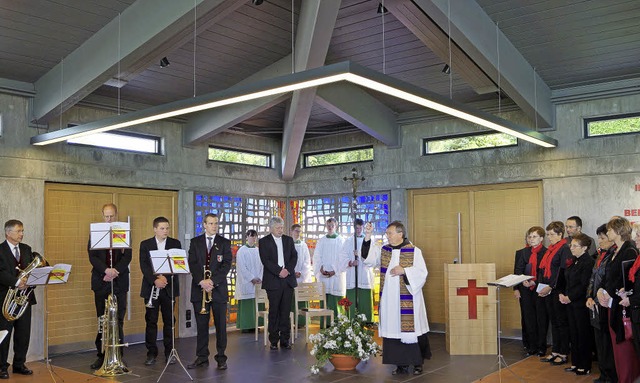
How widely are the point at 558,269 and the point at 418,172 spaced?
3475 millimetres

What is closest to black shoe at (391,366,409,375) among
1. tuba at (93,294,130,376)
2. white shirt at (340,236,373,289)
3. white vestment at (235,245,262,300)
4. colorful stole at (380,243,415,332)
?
colorful stole at (380,243,415,332)

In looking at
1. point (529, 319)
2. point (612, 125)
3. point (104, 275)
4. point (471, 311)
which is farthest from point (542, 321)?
point (104, 275)

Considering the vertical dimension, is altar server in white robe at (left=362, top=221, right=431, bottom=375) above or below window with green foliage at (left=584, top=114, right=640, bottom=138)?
below

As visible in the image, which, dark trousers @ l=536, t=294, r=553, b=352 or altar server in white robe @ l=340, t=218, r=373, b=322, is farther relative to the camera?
altar server in white robe @ l=340, t=218, r=373, b=322

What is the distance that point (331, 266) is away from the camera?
1026 cm

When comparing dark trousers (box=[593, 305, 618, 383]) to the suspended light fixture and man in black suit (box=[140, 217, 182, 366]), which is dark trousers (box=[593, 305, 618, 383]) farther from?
man in black suit (box=[140, 217, 182, 366])

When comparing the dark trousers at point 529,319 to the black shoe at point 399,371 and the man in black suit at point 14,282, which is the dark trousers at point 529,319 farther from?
the man in black suit at point 14,282

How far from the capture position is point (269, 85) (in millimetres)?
5309

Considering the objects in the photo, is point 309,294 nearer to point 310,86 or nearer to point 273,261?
point 273,261

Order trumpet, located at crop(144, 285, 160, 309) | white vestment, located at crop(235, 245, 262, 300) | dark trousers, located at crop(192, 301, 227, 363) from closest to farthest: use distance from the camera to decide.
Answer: dark trousers, located at crop(192, 301, 227, 363) < trumpet, located at crop(144, 285, 160, 309) < white vestment, located at crop(235, 245, 262, 300)

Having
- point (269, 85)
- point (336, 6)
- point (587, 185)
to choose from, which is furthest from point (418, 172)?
point (269, 85)

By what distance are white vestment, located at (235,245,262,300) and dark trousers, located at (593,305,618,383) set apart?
5288 millimetres

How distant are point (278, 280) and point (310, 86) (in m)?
3.56

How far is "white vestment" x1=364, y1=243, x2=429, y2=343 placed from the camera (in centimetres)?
680
